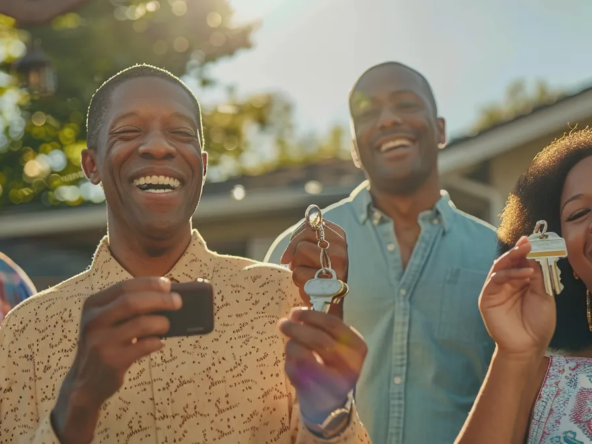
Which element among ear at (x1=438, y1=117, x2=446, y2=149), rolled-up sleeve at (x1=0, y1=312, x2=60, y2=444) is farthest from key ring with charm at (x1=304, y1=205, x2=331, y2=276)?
ear at (x1=438, y1=117, x2=446, y2=149)

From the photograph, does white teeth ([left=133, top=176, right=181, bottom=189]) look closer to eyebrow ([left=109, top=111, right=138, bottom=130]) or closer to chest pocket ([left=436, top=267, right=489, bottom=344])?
eyebrow ([left=109, top=111, right=138, bottom=130])

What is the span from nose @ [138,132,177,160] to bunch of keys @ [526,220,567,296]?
1187 mm

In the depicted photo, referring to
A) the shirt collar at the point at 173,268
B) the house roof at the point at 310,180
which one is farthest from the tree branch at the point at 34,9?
the house roof at the point at 310,180

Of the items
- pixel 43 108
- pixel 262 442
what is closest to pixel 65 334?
pixel 262 442

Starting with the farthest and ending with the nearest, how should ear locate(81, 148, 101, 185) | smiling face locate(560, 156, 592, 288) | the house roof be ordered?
the house roof → smiling face locate(560, 156, 592, 288) → ear locate(81, 148, 101, 185)

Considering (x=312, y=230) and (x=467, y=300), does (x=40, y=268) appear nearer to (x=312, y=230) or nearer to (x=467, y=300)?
(x=467, y=300)

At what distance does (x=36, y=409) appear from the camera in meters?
2.58

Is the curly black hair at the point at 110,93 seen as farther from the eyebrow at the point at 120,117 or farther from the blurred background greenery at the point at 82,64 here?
the blurred background greenery at the point at 82,64

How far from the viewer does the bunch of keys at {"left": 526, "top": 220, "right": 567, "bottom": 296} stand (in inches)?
110

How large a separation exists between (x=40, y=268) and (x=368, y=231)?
828 cm

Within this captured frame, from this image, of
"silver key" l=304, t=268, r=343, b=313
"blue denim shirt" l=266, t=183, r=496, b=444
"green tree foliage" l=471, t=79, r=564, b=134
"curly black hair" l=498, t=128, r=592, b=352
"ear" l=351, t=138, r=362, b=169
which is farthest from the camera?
"green tree foliage" l=471, t=79, r=564, b=134

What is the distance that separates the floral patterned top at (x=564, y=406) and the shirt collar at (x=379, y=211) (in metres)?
1.24

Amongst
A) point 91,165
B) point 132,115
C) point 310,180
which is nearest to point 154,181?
point 132,115

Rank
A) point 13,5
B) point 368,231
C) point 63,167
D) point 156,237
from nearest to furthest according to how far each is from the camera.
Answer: point 156,237, point 368,231, point 13,5, point 63,167
